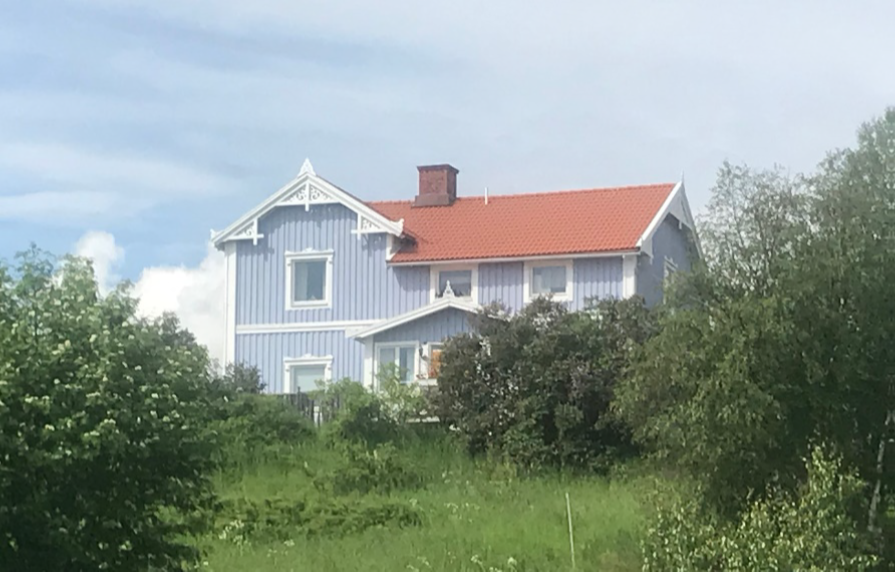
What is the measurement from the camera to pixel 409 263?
37.7 m

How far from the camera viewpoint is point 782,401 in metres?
19.9

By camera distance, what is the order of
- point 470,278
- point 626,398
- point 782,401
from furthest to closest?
1. point 470,278
2. point 626,398
3. point 782,401

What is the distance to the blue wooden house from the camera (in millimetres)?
36188

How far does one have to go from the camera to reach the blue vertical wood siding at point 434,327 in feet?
117

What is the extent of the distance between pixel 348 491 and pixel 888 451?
9.91 metres

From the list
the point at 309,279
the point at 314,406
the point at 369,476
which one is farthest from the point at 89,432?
the point at 309,279

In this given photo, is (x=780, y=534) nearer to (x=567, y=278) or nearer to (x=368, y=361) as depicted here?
(x=567, y=278)

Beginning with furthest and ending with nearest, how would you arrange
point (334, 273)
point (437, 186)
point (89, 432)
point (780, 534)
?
point (437, 186) → point (334, 273) → point (780, 534) → point (89, 432)

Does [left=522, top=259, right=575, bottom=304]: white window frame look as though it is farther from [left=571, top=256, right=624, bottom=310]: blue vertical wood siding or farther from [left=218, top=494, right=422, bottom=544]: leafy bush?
[left=218, top=494, right=422, bottom=544]: leafy bush

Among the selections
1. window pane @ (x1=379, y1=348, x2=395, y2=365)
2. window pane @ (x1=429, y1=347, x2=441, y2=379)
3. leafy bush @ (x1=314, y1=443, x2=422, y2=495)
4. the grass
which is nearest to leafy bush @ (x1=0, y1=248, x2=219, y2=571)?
the grass

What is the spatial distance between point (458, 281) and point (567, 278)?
2.95m

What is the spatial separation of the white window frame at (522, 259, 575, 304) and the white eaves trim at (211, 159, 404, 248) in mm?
3560

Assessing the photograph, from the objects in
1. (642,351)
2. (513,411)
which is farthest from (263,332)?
(642,351)

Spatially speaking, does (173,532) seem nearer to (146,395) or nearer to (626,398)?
(146,395)
